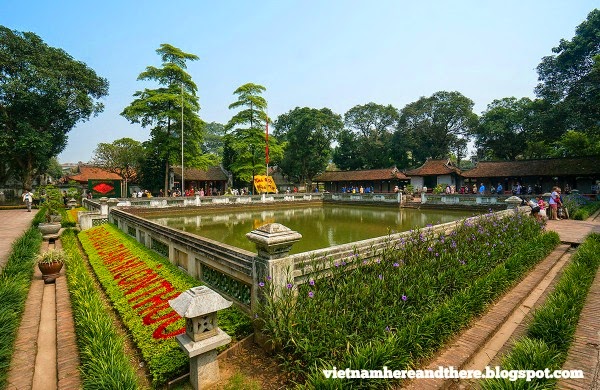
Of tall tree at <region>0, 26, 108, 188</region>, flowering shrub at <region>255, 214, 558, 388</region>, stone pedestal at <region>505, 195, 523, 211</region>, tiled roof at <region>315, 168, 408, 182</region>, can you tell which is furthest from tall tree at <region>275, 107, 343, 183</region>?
flowering shrub at <region>255, 214, 558, 388</region>

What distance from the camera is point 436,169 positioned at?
37469 mm

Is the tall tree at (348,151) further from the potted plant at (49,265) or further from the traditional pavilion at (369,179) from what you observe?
the potted plant at (49,265)

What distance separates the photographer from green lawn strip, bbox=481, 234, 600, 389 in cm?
305

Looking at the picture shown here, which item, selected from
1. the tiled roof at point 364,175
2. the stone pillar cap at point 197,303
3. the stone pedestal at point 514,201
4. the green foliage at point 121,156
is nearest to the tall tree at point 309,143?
the tiled roof at point 364,175

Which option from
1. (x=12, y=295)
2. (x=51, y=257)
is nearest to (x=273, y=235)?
(x=12, y=295)

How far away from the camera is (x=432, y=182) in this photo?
1515 inches

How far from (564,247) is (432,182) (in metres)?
30.4

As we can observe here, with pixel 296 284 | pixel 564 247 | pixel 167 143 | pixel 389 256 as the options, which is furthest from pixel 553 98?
pixel 167 143

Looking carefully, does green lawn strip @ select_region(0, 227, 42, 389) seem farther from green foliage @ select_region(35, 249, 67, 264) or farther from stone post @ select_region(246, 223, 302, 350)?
stone post @ select_region(246, 223, 302, 350)

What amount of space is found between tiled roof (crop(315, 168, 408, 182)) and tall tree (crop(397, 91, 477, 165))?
9.37 meters

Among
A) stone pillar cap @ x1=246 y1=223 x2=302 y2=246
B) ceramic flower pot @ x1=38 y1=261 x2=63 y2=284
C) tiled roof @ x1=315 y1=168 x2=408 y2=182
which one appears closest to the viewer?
stone pillar cap @ x1=246 y1=223 x2=302 y2=246

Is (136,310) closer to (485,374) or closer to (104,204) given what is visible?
(485,374)

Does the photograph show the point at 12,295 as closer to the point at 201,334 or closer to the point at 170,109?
the point at 201,334

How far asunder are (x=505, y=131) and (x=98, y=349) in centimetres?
4783
